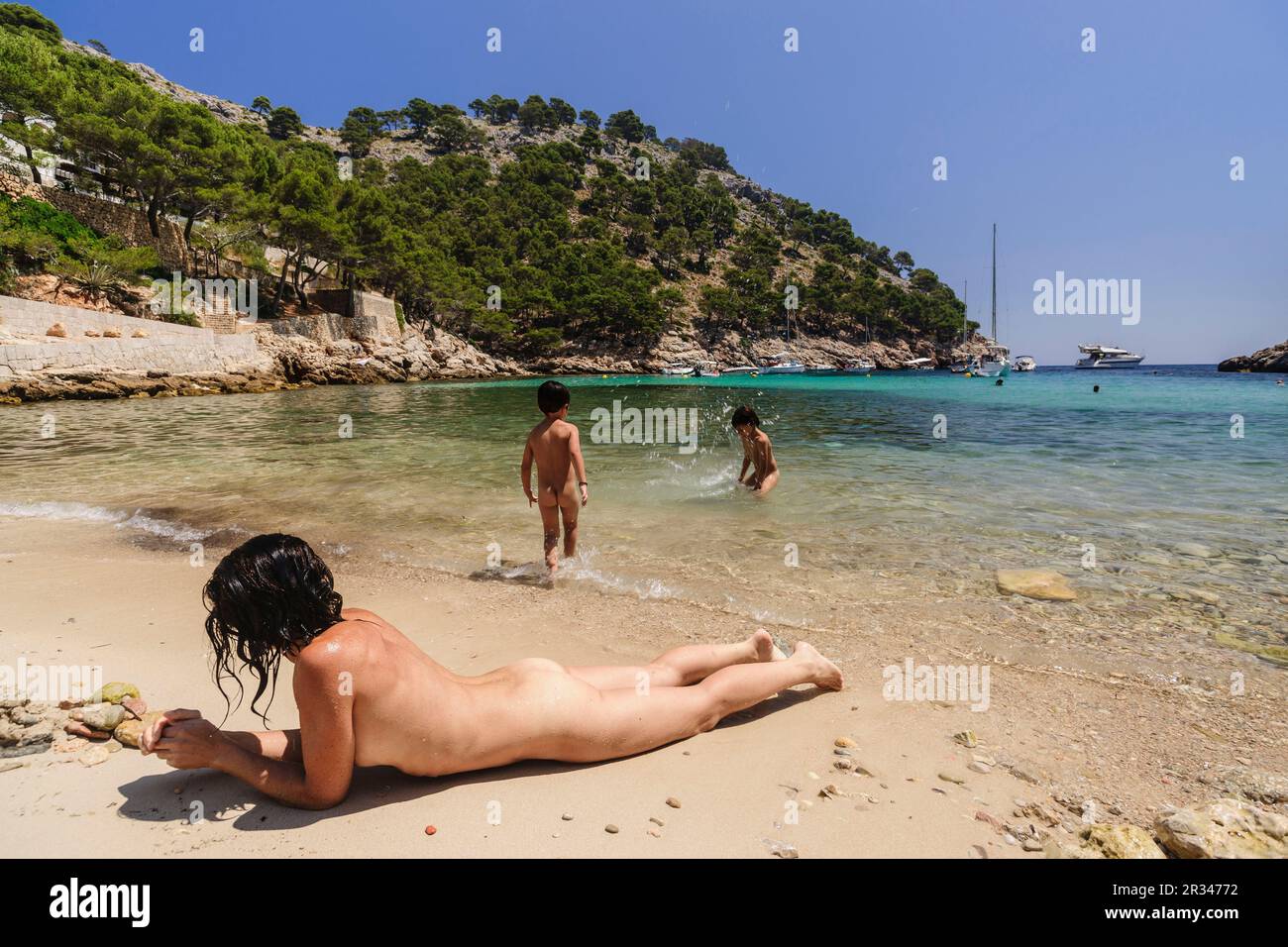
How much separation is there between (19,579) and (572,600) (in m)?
4.55

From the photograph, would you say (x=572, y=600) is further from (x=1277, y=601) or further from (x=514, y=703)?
(x=1277, y=601)

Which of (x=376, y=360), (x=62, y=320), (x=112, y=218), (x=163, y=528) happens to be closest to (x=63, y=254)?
(x=62, y=320)

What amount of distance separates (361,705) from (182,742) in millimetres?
679

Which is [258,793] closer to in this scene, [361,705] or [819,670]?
[361,705]

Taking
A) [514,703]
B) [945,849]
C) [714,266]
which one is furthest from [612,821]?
[714,266]

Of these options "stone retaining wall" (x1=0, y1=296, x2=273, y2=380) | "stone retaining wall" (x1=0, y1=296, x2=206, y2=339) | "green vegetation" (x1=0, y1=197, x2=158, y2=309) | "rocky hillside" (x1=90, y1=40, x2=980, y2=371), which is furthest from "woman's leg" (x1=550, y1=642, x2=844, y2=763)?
"rocky hillside" (x1=90, y1=40, x2=980, y2=371)

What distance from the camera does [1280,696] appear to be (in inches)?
137

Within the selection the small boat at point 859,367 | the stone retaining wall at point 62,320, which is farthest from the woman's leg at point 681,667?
the small boat at point 859,367

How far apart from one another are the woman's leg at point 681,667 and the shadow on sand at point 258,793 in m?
0.36

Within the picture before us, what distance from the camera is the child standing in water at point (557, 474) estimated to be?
6.09 m

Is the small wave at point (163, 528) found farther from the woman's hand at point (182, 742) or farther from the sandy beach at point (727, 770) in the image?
the woman's hand at point (182, 742)

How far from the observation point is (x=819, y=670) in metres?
3.37

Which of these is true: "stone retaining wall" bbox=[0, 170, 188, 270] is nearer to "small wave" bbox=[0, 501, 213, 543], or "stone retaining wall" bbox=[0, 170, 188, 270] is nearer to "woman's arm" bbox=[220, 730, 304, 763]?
"small wave" bbox=[0, 501, 213, 543]

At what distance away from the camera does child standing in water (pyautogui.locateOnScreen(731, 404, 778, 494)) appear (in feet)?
29.6
